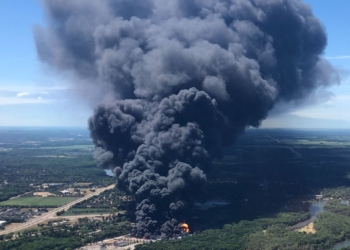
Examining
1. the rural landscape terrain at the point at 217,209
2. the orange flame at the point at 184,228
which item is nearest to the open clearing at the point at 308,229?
the rural landscape terrain at the point at 217,209

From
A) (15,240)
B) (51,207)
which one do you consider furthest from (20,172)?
(15,240)

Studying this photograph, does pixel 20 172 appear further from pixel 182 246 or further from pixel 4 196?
pixel 182 246

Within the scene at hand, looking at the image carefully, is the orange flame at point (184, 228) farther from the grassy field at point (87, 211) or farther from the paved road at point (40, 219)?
the paved road at point (40, 219)

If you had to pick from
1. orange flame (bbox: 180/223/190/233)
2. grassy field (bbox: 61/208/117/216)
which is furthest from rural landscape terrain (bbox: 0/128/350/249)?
orange flame (bbox: 180/223/190/233)

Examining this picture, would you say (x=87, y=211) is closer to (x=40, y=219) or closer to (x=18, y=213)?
(x=40, y=219)

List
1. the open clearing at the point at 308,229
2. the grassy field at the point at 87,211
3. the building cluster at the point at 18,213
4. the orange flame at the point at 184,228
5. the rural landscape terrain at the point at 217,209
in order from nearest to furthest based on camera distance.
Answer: the rural landscape terrain at the point at 217,209 → the orange flame at the point at 184,228 → the open clearing at the point at 308,229 → the building cluster at the point at 18,213 → the grassy field at the point at 87,211

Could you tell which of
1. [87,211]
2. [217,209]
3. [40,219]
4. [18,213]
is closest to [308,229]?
[217,209]
